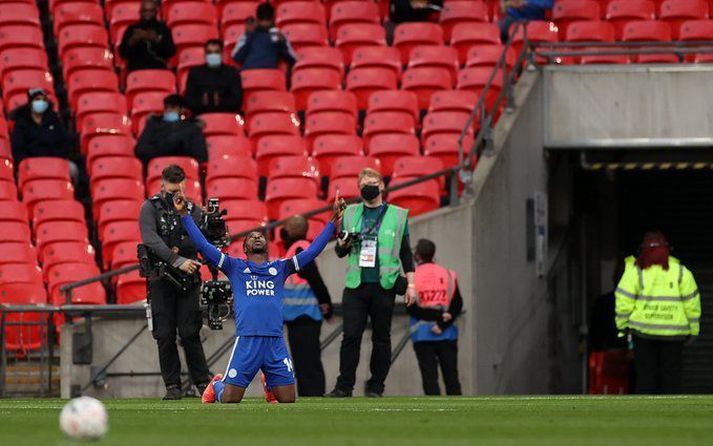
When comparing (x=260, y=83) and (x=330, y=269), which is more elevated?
(x=260, y=83)

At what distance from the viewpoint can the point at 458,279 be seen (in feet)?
61.7

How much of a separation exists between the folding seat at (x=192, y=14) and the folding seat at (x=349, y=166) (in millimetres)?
4018

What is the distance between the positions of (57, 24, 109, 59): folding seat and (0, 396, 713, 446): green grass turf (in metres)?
10.2

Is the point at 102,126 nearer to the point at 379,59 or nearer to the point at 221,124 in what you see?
the point at 221,124

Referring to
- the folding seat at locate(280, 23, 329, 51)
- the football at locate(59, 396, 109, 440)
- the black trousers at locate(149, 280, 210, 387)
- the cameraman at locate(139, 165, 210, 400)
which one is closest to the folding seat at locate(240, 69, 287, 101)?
the folding seat at locate(280, 23, 329, 51)

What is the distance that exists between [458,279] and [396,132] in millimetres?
2682

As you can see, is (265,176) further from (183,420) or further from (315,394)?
(183,420)

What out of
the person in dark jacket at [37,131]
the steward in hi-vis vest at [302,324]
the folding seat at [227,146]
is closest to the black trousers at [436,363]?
the steward in hi-vis vest at [302,324]

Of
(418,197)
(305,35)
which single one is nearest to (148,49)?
(305,35)

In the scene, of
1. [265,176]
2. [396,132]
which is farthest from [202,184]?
[396,132]

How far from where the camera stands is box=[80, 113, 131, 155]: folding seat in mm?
21219

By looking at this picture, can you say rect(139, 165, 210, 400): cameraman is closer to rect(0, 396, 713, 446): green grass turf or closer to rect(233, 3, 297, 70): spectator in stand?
rect(0, 396, 713, 446): green grass turf

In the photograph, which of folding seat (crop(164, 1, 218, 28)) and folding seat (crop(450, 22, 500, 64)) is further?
folding seat (crop(164, 1, 218, 28))

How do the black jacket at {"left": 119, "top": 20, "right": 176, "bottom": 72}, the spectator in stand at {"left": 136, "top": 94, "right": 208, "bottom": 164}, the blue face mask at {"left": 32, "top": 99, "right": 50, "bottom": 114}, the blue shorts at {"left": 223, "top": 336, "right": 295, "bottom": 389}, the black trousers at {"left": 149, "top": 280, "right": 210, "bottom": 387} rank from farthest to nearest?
1. the black jacket at {"left": 119, "top": 20, "right": 176, "bottom": 72}
2. the blue face mask at {"left": 32, "top": 99, "right": 50, "bottom": 114}
3. the spectator in stand at {"left": 136, "top": 94, "right": 208, "bottom": 164}
4. the black trousers at {"left": 149, "top": 280, "right": 210, "bottom": 387}
5. the blue shorts at {"left": 223, "top": 336, "right": 295, "bottom": 389}
